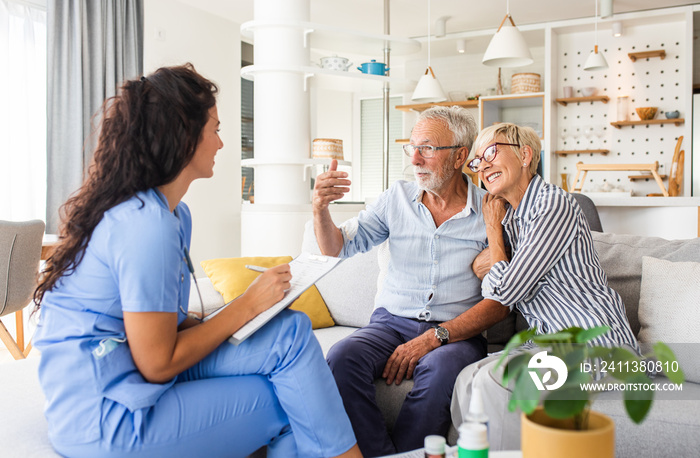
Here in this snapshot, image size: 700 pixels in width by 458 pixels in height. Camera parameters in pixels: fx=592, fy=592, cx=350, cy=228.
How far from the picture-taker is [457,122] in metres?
1.99

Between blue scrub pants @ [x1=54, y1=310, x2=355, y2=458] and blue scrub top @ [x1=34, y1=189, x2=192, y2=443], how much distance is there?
2.5 inches

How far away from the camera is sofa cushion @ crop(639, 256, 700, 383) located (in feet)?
5.36

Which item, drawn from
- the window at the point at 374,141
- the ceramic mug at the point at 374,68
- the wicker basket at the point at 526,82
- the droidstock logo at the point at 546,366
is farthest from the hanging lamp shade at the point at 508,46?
the window at the point at 374,141

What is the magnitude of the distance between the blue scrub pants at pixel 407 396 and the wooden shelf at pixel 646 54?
504cm

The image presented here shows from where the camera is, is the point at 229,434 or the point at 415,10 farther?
the point at 415,10

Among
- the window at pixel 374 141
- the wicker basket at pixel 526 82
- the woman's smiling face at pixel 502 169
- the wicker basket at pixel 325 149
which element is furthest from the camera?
the window at pixel 374 141

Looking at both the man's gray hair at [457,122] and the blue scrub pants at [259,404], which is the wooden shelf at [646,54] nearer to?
the man's gray hair at [457,122]

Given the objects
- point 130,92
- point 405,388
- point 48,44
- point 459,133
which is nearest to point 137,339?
point 130,92

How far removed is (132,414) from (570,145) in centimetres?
569

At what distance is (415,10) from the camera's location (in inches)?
220

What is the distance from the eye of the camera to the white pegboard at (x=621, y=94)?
5723 millimetres

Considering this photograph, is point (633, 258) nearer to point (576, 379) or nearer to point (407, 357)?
point (407, 357)

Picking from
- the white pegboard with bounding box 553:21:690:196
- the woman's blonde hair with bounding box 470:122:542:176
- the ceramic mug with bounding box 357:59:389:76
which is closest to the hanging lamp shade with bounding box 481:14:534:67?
the ceramic mug with bounding box 357:59:389:76

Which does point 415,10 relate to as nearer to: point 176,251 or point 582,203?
point 582,203
